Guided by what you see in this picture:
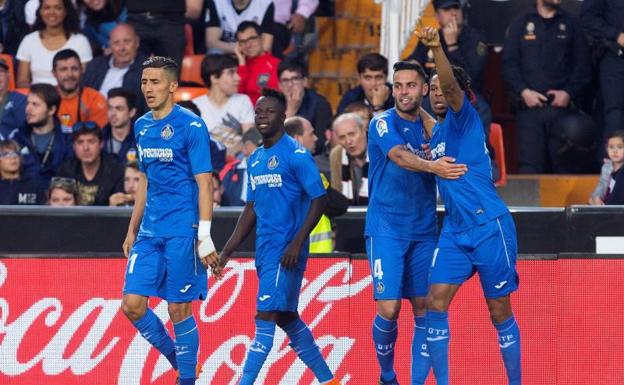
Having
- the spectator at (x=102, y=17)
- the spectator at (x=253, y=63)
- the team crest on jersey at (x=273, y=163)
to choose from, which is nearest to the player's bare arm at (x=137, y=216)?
the team crest on jersey at (x=273, y=163)

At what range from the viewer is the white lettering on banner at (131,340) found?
11.0 meters

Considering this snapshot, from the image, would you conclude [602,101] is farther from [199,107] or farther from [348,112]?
[199,107]

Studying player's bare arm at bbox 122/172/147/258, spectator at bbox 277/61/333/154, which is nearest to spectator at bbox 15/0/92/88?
spectator at bbox 277/61/333/154

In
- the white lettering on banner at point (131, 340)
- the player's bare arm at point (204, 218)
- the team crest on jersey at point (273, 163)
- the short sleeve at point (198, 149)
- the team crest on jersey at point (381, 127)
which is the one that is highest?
the team crest on jersey at point (381, 127)

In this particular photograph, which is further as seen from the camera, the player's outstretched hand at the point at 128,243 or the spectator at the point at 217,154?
the spectator at the point at 217,154

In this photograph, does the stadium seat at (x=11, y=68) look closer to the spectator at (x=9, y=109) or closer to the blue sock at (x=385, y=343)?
the spectator at (x=9, y=109)

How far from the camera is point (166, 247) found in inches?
394

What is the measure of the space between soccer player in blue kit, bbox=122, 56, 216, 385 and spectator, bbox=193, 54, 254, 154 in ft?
12.5

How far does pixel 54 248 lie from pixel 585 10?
571 cm

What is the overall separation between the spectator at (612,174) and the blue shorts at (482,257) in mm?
2759

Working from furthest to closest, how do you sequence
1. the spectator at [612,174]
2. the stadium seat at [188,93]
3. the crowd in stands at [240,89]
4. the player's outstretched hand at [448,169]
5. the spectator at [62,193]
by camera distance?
the stadium seat at [188,93] < the crowd in stands at [240,89] < the spectator at [62,193] < the spectator at [612,174] < the player's outstretched hand at [448,169]

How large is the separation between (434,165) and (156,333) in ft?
7.25

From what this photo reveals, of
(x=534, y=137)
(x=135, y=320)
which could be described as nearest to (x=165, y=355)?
(x=135, y=320)

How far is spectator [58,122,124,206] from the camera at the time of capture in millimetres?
12891
